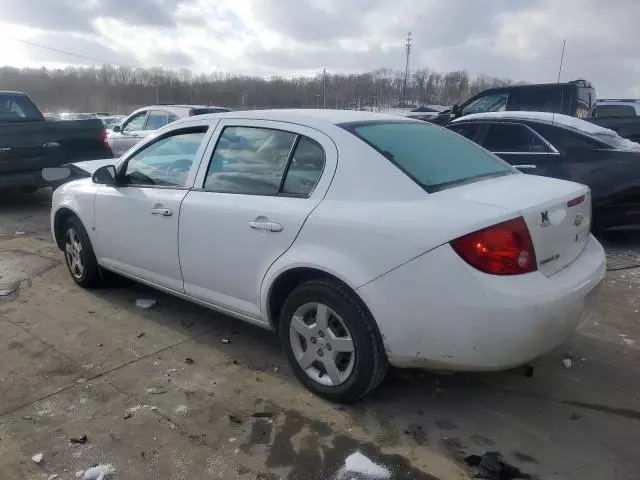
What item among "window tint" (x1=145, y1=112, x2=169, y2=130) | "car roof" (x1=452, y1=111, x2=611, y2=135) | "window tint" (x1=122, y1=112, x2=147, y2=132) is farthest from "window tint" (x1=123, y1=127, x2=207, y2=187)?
"window tint" (x1=122, y1=112, x2=147, y2=132)

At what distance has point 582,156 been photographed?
6.15 metres

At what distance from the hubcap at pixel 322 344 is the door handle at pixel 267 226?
1.54 ft

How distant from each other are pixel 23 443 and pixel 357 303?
6.11ft

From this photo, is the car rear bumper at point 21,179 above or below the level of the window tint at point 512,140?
below

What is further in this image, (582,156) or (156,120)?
(156,120)

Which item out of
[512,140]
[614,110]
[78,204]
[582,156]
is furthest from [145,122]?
[614,110]

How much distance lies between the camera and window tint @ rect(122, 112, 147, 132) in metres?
11.7

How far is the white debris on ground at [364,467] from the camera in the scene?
253cm

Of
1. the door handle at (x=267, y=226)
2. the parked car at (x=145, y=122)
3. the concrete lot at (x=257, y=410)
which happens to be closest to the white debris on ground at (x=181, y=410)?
the concrete lot at (x=257, y=410)

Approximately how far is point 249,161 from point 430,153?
3.74 feet

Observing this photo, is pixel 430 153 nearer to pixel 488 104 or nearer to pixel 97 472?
pixel 97 472

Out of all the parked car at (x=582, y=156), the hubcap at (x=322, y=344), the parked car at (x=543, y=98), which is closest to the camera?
the hubcap at (x=322, y=344)

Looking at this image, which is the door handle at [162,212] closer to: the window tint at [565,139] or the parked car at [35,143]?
the window tint at [565,139]

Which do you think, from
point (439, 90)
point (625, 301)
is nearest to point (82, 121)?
point (625, 301)
